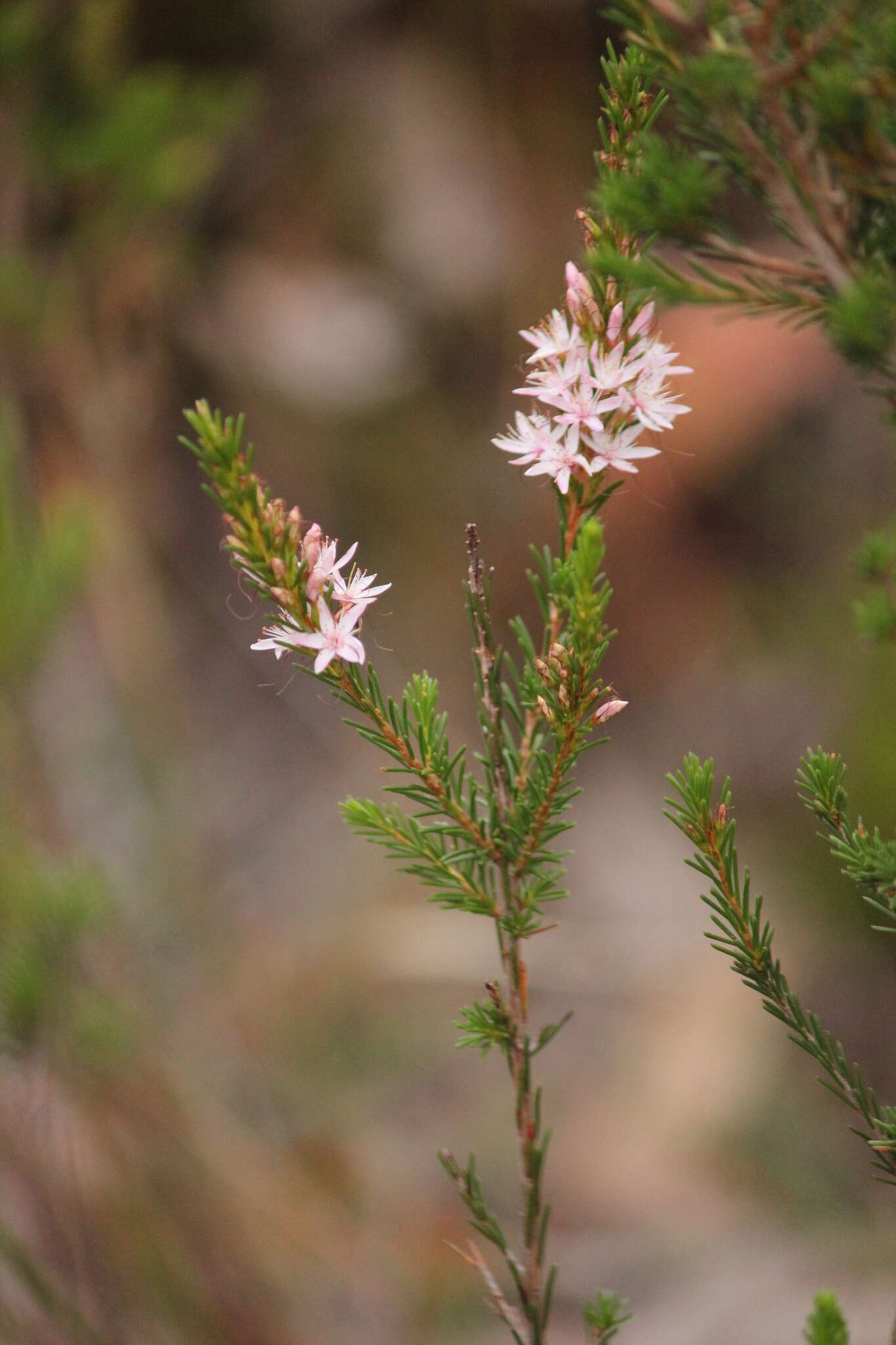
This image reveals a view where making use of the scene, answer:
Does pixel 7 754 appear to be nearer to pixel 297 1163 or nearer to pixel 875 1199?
pixel 297 1163

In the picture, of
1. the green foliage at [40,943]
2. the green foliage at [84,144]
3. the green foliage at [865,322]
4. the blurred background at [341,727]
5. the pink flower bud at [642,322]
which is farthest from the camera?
the green foliage at [84,144]

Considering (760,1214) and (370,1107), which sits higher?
(370,1107)

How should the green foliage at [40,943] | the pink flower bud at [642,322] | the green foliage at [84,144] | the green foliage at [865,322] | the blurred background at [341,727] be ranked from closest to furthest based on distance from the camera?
the green foliage at [865,322] → the pink flower bud at [642,322] → the green foliage at [40,943] → the blurred background at [341,727] → the green foliage at [84,144]

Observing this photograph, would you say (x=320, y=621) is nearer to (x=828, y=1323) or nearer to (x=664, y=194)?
(x=664, y=194)

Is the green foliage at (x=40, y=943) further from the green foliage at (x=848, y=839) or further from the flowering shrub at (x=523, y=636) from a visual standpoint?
the green foliage at (x=848, y=839)

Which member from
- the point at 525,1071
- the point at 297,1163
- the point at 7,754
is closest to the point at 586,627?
the point at 525,1071

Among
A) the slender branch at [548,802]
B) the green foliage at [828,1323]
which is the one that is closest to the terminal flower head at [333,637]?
the slender branch at [548,802]
